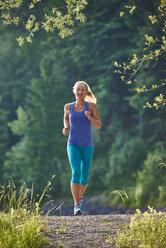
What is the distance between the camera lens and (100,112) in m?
16.8

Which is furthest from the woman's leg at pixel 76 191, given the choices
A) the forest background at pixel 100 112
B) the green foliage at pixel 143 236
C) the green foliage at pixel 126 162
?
the green foliage at pixel 126 162

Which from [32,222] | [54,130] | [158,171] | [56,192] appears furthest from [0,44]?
[32,222]

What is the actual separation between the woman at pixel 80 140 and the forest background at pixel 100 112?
7498 mm

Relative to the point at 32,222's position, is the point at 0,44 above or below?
above

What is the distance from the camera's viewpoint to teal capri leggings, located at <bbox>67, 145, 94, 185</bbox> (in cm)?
549

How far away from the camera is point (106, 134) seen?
1738 cm

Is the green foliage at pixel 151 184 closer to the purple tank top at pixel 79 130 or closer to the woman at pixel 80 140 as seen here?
the woman at pixel 80 140

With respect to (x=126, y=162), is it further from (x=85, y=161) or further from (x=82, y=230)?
(x=82, y=230)

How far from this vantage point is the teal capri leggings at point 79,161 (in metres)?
5.49

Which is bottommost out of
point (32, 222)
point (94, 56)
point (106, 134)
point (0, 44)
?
point (32, 222)

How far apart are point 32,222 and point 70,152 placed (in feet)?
5.67

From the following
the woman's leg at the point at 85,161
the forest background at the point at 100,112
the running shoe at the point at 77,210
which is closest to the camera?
the running shoe at the point at 77,210

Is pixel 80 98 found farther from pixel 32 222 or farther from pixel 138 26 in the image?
pixel 138 26

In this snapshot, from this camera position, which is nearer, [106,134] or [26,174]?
[26,174]
